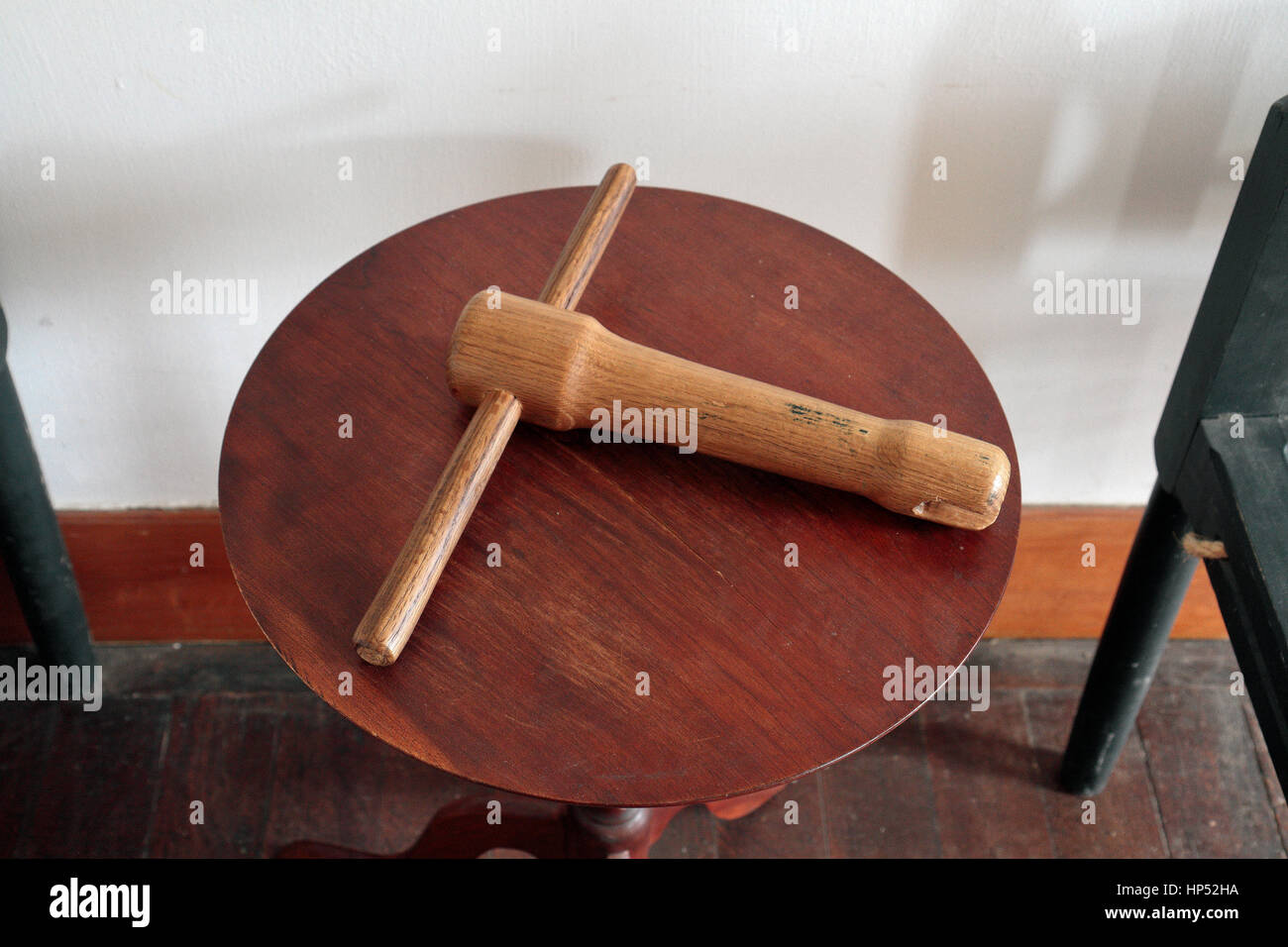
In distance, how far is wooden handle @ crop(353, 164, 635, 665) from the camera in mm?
889

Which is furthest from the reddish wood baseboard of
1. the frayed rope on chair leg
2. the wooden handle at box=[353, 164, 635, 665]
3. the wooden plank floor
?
the wooden handle at box=[353, 164, 635, 665]

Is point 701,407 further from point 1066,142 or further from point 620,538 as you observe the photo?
point 1066,142

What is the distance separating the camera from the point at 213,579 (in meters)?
1.82

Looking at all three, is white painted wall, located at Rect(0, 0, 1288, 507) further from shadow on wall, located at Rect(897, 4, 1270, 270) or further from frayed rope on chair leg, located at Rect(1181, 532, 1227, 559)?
frayed rope on chair leg, located at Rect(1181, 532, 1227, 559)

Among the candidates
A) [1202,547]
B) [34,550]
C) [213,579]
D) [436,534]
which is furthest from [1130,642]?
[34,550]

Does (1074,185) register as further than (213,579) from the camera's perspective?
No

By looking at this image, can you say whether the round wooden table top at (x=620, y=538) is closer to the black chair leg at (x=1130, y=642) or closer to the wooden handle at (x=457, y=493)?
the wooden handle at (x=457, y=493)

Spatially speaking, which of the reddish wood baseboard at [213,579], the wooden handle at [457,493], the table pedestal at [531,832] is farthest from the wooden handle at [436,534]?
the reddish wood baseboard at [213,579]

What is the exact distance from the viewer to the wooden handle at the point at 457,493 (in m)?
0.89

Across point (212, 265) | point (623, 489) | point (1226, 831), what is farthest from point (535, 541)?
point (1226, 831)

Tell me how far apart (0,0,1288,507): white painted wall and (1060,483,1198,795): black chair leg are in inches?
11.9

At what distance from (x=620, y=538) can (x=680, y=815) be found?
0.86 meters

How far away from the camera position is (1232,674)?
189cm
